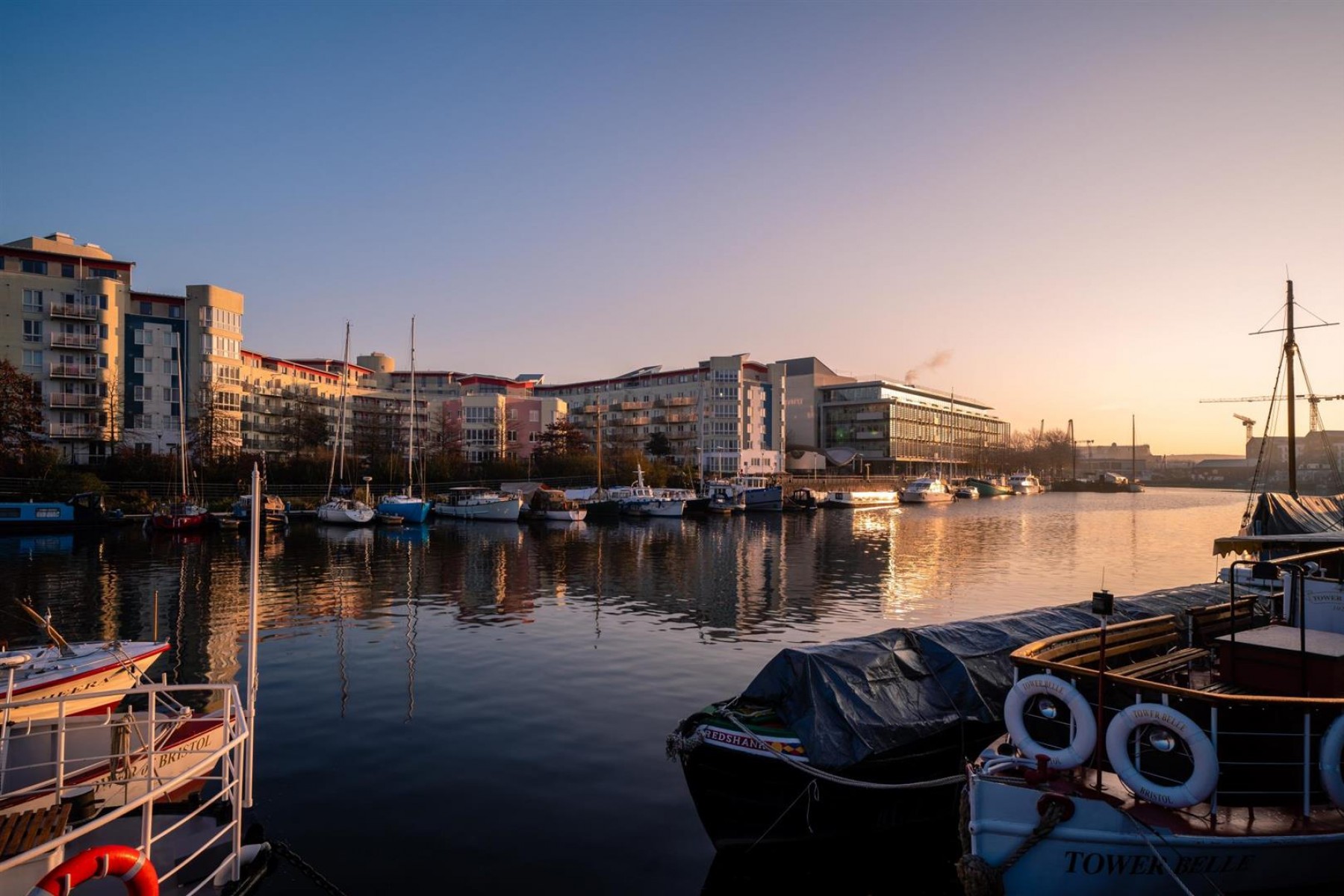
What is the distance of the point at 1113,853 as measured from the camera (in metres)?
8.47

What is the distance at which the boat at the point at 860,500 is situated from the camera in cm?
10406

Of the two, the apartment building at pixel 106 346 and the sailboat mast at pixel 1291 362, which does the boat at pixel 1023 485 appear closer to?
the sailboat mast at pixel 1291 362

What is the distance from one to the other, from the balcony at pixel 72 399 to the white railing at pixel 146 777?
89009 millimetres

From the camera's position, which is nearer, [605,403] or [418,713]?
[418,713]

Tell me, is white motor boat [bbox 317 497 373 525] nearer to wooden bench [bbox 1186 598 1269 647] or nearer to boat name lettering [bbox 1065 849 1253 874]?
wooden bench [bbox 1186 598 1269 647]

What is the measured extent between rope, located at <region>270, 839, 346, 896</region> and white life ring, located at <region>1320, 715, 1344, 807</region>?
11781 mm

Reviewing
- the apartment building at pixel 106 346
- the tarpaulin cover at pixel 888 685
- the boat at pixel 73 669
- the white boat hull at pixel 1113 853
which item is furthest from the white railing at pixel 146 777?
the apartment building at pixel 106 346

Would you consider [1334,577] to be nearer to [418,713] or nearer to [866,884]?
[866,884]

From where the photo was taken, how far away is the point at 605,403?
14175 cm

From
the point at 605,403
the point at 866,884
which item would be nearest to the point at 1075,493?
the point at 605,403

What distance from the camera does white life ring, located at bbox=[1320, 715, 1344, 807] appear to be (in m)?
9.24

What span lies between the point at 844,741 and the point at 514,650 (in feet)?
46.2

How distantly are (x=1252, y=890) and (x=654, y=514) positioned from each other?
Answer: 71633 mm

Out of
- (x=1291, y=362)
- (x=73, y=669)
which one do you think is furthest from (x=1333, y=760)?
(x=1291, y=362)
